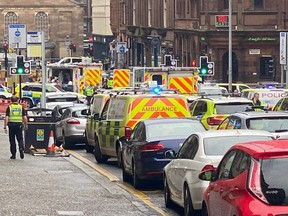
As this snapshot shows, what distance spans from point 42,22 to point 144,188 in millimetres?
116622

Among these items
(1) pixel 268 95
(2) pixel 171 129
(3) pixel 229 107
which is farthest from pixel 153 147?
(1) pixel 268 95

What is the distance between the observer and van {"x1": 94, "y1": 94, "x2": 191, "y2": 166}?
2397 centimetres

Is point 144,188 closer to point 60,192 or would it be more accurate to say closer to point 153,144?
point 153,144

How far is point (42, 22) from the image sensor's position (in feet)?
443

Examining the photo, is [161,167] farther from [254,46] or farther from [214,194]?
[254,46]

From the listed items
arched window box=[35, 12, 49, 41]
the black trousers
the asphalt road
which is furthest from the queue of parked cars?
arched window box=[35, 12, 49, 41]

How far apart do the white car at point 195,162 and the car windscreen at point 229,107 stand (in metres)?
11.9

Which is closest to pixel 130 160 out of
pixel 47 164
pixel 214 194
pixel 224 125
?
pixel 224 125

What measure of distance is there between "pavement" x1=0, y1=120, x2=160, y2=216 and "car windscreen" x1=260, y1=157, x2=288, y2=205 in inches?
222

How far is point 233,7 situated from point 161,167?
159ft

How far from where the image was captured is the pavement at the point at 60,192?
54.1ft

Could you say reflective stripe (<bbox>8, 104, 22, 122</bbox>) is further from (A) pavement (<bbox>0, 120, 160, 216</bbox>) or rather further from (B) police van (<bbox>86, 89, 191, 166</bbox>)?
(B) police van (<bbox>86, 89, 191, 166</bbox>)

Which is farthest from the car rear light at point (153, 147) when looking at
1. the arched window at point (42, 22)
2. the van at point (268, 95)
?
the arched window at point (42, 22)

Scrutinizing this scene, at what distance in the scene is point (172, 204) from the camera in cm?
1694
